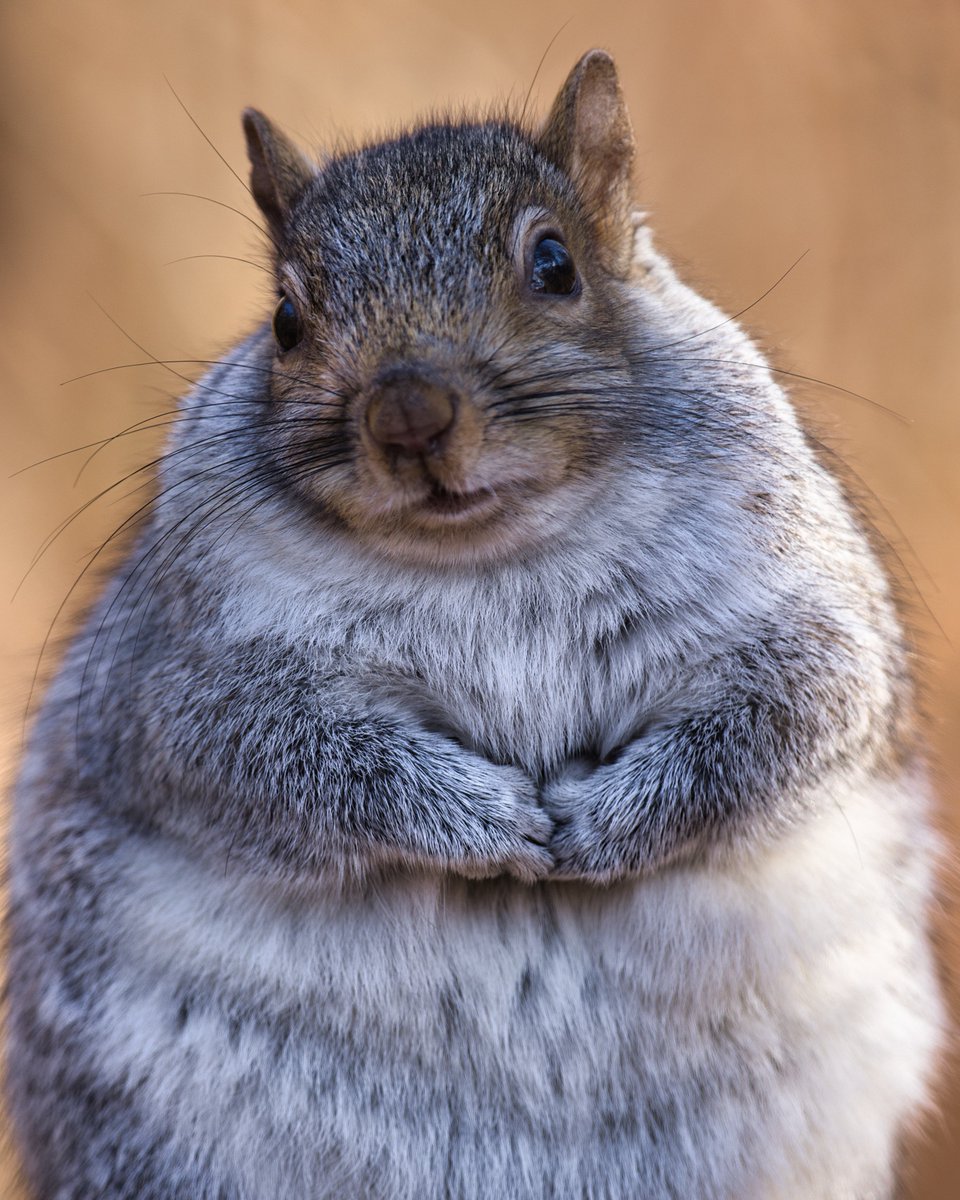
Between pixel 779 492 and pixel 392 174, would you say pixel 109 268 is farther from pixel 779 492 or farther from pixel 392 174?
pixel 779 492

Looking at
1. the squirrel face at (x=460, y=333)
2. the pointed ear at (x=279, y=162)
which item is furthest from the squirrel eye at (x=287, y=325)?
the pointed ear at (x=279, y=162)

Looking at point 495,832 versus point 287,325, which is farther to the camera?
point 287,325

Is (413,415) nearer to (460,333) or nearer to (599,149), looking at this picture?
(460,333)

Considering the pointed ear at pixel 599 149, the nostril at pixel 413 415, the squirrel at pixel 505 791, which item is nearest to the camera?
the nostril at pixel 413 415

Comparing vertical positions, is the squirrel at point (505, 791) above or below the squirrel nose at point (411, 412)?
below

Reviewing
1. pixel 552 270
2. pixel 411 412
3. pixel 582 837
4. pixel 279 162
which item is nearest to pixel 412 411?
pixel 411 412

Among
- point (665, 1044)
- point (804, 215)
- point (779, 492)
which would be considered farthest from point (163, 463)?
point (804, 215)

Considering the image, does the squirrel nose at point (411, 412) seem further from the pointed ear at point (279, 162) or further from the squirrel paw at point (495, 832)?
the pointed ear at point (279, 162)
